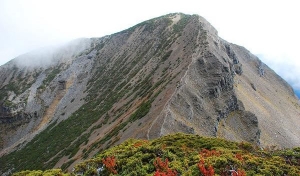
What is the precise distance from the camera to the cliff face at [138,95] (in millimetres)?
58656

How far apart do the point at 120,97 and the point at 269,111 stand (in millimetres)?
39677

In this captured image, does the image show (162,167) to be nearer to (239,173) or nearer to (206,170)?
(206,170)

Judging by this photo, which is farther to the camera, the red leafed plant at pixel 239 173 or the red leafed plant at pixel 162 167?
the red leafed plant at pixel 162 167

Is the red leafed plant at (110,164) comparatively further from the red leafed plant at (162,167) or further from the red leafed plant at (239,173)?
the red leafed plant at (239,173)

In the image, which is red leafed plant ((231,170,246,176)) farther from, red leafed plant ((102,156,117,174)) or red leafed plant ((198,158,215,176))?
red leafed plant ((102,156,117,174))

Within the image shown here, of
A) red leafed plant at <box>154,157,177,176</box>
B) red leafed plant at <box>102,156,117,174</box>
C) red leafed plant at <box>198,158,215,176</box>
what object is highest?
red leafed plant at <box>198,158,215,176</box>

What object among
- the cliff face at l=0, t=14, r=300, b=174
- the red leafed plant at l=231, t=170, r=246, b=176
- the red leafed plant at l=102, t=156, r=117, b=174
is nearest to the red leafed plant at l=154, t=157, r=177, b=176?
the red leafed plant at l=102, t=156, r=117, b=174

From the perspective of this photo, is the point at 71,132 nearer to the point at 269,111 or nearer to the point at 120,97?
the point at 120,97

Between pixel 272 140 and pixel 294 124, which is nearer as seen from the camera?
pixel 272 140

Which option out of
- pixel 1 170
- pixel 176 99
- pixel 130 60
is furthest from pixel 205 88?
pixel 1 170

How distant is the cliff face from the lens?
58656mm

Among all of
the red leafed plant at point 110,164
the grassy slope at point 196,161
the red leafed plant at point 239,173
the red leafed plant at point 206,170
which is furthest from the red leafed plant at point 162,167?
the red leafed plant at point 239,173

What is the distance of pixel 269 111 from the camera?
8731 centimetres

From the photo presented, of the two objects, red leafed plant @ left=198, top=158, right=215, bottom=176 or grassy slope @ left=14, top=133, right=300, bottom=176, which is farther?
grassy slope @ left=14, top=133, right=300, bottom=176
